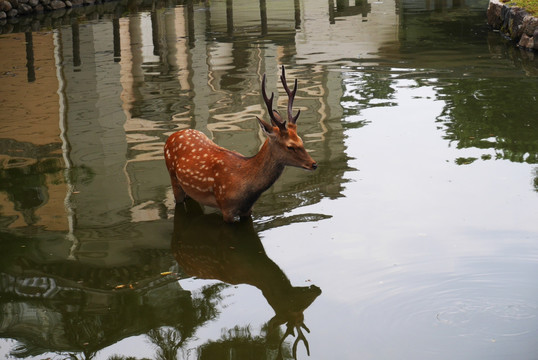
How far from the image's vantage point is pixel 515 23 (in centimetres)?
1764

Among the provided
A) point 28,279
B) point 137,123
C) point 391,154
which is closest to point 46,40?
point 137,123

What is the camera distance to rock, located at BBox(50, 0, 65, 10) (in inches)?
1188

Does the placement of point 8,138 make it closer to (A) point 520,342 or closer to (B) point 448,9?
(A) point 520,342

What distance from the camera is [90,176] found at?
31.9 feet

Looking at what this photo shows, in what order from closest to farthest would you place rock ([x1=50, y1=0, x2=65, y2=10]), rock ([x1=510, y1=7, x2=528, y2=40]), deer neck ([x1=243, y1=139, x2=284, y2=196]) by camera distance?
deer neck ([x1=243, y1=139, x2=284, y2=196]), rock ([x1=510, y1=7, x2=528, y2=40]), rock ([x1=50, y1=0, x2=65, y2=10])

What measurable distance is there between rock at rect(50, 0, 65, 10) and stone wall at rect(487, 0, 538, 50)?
54.7 ft

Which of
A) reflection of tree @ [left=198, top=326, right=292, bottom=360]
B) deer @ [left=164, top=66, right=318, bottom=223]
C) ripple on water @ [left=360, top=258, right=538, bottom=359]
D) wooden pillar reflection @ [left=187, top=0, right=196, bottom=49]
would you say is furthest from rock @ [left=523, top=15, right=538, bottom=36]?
reflection of tree @ [left=198, top=326, right=292, bottom=360]

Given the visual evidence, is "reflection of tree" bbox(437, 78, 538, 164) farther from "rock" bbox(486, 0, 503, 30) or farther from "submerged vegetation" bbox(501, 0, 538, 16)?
"rock" bbox(486, 0, 503, 30)

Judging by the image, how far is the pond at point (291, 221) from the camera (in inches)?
230

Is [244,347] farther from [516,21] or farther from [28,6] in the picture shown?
[28,6]

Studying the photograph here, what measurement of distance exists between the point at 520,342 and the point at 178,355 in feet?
7.54

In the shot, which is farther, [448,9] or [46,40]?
[448,9]

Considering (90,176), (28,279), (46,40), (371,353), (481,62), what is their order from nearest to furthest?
(371,353) < (28,279) < (90,176) < (481,62) < (46,40)

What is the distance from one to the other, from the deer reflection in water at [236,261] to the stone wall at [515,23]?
1038 centimetres
